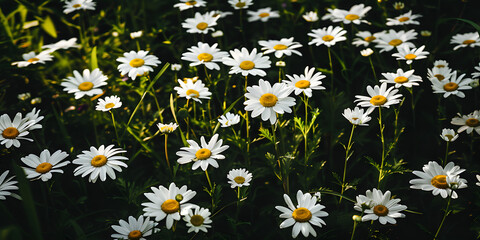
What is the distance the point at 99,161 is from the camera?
1.89m

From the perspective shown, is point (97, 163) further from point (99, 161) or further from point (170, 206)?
point (170, 206)

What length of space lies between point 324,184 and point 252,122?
1.82ft

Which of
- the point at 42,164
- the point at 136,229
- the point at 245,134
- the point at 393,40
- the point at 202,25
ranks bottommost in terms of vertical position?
the point at 245,134

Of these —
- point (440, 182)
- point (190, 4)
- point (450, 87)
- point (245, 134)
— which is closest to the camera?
point (440, 182)

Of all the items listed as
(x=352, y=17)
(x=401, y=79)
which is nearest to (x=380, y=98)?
(x=401, y=79)

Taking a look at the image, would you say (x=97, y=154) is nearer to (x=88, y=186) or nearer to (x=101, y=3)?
(x=88, y=186)

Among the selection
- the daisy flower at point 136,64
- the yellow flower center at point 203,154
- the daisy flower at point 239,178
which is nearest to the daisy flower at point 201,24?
the daisy flower at point 136,64

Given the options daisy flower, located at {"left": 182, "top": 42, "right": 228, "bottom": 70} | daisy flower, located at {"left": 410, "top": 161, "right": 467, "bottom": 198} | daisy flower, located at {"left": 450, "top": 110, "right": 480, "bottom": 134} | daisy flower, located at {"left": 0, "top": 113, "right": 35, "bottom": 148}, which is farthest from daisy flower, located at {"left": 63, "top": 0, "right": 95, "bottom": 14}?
daisy flower, located at {"left": 450, "top": 110, "right": 480, "bottom": 134}

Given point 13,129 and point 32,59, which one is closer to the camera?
point 13,129

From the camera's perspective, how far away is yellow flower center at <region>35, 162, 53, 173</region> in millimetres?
1865

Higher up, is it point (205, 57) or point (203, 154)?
point (205, 57)

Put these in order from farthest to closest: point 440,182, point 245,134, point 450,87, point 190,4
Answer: point 190,4, point 245,134, point 450,87, point 440,182

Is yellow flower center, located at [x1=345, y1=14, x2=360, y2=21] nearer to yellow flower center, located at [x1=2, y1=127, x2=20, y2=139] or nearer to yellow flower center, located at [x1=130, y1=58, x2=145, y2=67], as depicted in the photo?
yellow flower center, located at [x1=130, y1=58, x2=145, y2=67]

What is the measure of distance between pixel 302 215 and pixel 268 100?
0.59 metres
